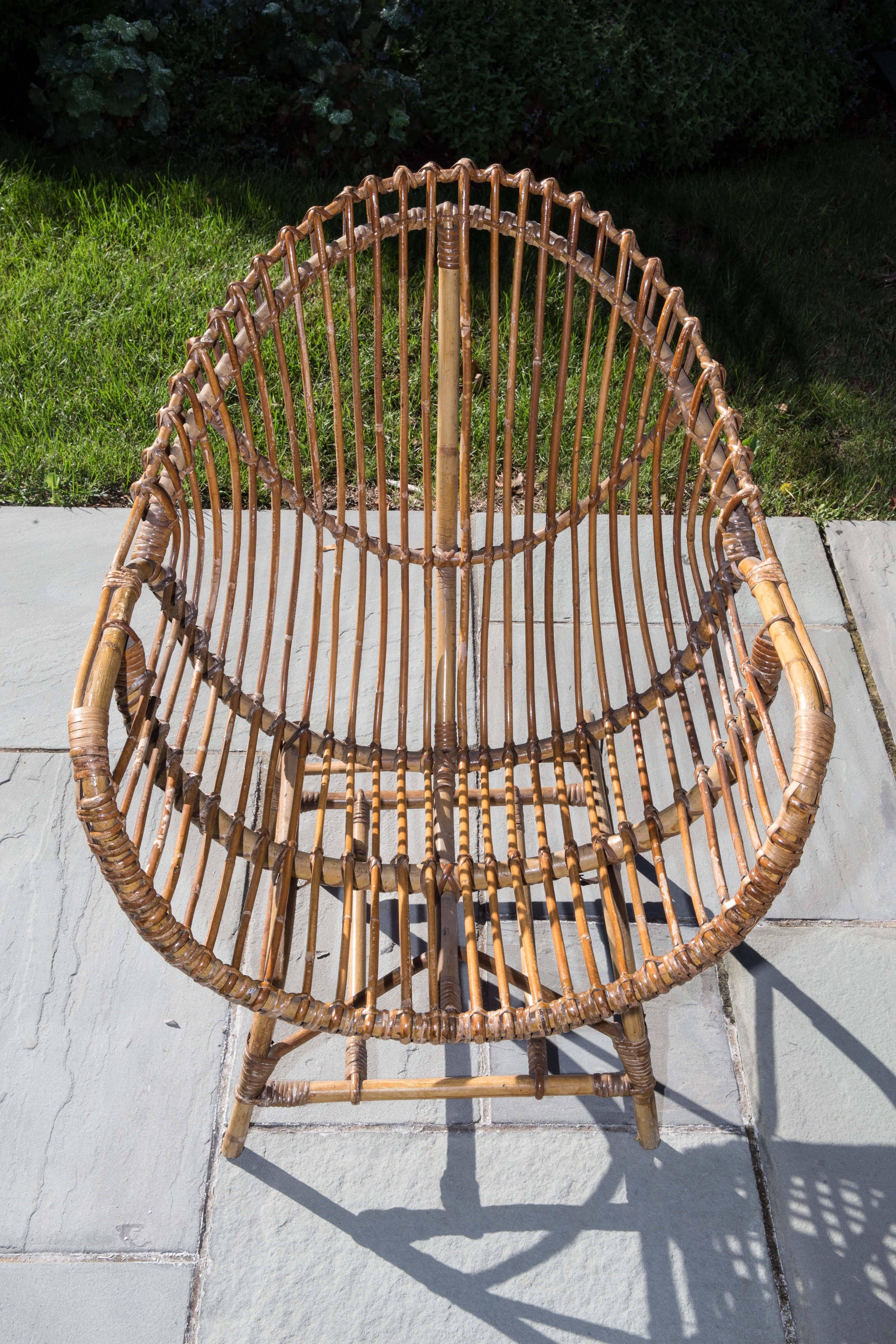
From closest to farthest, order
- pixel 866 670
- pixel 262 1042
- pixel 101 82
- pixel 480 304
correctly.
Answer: pixel 262 1042 < pixel 866 670 < pixel 480 304 < pixel 101 82

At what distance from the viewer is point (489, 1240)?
1694 mm

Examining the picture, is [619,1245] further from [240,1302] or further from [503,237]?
[503,237]

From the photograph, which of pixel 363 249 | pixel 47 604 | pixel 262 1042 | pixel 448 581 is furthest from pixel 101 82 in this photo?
pixel 262 1042

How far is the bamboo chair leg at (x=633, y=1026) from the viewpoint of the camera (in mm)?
1571

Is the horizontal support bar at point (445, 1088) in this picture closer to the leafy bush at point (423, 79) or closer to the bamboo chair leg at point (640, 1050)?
the bamboo chair leg at point (640, 1050)

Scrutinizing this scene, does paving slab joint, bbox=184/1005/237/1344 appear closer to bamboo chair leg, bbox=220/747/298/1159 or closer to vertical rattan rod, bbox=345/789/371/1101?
bamboo chair leg, bbox=220/747/298/1159

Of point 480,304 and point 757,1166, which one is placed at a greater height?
point 480,304

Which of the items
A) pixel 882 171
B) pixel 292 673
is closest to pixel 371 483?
pixel 292 673

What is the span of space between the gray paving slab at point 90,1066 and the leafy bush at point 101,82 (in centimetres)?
285

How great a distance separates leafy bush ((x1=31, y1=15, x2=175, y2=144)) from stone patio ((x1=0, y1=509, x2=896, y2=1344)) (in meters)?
2.92

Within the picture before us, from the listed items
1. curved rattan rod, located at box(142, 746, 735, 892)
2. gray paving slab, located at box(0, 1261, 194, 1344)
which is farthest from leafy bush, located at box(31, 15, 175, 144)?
gray paving slab, located at box(0, 1261, 194, 1344)

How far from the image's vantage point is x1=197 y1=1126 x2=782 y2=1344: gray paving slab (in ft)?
5.30

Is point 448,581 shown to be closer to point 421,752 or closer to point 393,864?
point 421,752

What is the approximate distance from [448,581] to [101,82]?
3056 mm
